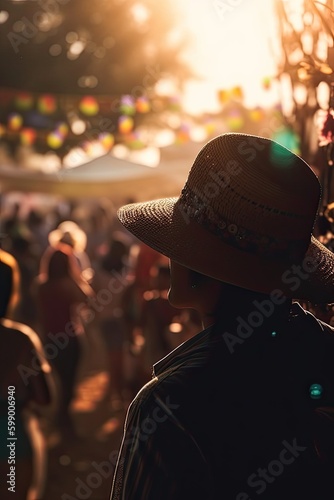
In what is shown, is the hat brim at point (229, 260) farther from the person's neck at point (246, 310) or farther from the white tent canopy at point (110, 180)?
the white tent canopy at point (110, 180)

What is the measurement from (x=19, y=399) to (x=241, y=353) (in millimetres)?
2902

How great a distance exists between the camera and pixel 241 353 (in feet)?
5.98

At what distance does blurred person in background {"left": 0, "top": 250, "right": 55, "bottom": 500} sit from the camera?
4.39 m

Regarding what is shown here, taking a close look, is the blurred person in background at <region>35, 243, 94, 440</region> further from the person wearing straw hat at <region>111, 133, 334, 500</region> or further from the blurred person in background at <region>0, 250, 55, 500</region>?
the person wearing straw hat at <region>111, 133, 334, 500</region>

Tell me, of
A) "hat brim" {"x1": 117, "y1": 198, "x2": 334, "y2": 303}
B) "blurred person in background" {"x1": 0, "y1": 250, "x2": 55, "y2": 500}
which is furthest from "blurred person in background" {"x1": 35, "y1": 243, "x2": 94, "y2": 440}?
"hat brim" {"x1": 117, "y1": 198, "x2": 334, "y2": 303}

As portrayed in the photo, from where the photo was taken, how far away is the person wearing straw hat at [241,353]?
68.2 inches

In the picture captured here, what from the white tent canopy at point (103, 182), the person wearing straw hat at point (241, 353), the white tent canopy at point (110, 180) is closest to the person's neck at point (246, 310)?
the person wearing straw hat at point (241, 353)

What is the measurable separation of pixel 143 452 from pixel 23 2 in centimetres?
1634

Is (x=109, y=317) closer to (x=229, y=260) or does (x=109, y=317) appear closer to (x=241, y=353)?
(x=229, y=260)

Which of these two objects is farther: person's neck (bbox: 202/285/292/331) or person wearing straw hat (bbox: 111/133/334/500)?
person's neck (bbox: 202/285/292/331)

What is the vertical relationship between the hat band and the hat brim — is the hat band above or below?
above

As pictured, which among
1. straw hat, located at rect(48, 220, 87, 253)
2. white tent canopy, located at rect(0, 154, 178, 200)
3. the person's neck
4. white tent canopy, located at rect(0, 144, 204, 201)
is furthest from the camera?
white tent canopy, located at rect(0, 154, 178, 200)

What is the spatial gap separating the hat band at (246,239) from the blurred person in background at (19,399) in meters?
2.65

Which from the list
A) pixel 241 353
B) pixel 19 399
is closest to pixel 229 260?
pixel 241 353
